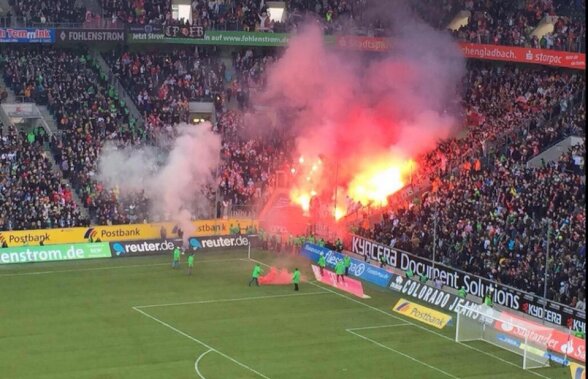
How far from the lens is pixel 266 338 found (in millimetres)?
33219

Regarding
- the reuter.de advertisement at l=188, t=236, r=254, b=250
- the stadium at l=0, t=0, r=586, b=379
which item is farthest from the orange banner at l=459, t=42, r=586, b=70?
the reuter.de advertisement at l=188, t=236, r=254, b=250

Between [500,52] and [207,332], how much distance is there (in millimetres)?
23600

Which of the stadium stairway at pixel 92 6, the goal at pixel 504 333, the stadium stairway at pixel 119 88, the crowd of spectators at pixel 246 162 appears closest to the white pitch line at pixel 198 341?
the goal at pixel 504 333

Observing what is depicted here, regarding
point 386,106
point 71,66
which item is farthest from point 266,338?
point 71,66

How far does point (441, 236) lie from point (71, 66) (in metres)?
21.7

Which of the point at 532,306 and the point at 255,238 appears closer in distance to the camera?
the point at 532,306

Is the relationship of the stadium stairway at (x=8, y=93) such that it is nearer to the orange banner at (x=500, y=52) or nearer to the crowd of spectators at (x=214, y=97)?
the crowd of spectators at (x=214, y=97)

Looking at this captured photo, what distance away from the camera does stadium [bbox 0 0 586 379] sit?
107 feet

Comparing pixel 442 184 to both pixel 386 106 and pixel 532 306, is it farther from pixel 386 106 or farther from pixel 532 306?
pixel 532 306

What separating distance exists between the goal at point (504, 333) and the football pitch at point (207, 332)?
13.8 inches

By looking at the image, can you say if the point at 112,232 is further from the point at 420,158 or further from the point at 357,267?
the point at 420,158

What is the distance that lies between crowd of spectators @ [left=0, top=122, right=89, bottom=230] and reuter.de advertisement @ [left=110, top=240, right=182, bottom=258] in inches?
69.2

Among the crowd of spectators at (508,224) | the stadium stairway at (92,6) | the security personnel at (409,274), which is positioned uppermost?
the stadium stairway at (92,6)

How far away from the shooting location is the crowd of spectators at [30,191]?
4400 cm
